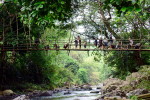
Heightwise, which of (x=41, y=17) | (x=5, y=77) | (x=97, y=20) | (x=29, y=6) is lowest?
(x=5, y=77)

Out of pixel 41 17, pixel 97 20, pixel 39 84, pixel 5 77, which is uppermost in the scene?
pixel 97 20

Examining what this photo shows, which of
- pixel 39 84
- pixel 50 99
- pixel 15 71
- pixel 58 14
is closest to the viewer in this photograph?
pixel 58 14

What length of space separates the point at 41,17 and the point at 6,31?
1032 cm

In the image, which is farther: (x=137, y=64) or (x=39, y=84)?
(x=39, y=84)

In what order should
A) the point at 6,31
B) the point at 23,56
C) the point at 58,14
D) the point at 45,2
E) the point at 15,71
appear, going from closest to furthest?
1. the point at 45,2
2. the point at 58,14
3. the point at 6,31
4. the point at 15,71
5. the point at 23,56

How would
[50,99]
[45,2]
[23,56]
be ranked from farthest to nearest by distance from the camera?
[23,56]
[50,99]
[45,2]

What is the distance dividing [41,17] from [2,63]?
10898mm

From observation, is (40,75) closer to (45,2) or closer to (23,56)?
(23,56)

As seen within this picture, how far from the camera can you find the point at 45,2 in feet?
7.83

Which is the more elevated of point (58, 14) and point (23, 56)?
point (58, 14)

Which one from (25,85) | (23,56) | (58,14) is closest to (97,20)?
(23,56)

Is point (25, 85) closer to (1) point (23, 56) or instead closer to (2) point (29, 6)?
(1) point (23, 56)

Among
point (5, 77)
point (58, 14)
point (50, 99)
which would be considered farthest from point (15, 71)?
point (58, 14)

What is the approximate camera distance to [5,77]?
12.9 metres
